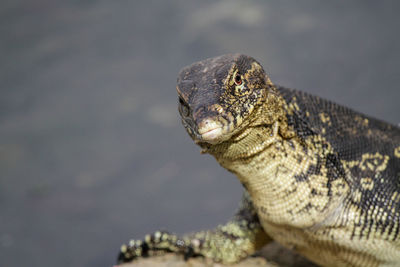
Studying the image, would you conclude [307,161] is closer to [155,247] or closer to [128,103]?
[155,247]

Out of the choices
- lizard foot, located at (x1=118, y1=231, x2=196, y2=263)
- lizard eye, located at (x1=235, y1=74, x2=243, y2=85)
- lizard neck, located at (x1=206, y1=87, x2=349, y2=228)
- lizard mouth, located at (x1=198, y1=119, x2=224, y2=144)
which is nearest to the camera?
lizard mouth, located at (x1=198, y1=119, x2=224, y2=144)

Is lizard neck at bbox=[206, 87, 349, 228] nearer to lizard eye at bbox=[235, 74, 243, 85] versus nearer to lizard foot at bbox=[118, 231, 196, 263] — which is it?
lizard eye at bbox=[235, 74, 243, 85]

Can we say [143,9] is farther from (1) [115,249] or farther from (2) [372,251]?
(2) [372,251]

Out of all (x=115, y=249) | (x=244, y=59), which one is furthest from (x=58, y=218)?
(x=244, y=59)

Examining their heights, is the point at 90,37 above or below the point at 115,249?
above

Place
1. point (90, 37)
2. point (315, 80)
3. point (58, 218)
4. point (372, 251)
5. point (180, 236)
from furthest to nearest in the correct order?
point (90, 37) → point (315, 80) → point (58, 218) → point (180, 236) → point (372, 251)

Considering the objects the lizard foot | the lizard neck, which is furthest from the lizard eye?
the lizard foot

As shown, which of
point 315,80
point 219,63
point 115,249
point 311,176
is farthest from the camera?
point 315,80
